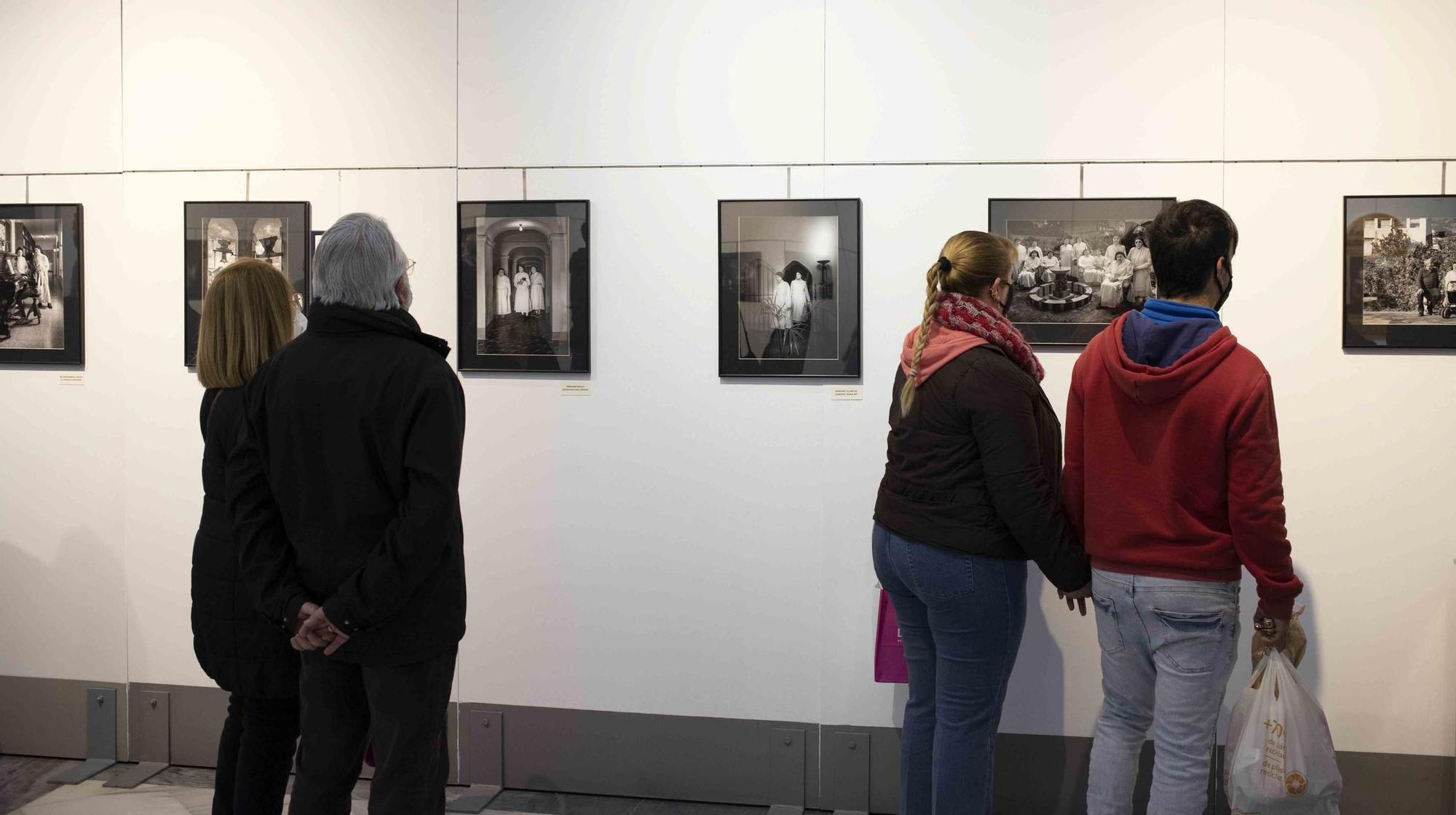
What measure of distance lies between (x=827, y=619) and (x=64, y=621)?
278 cm

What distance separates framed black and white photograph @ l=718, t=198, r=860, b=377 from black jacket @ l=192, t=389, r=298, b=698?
1544mm

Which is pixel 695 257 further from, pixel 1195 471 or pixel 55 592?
pixel 55 592

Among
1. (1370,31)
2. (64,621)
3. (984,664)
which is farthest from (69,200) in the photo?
(1370,31)

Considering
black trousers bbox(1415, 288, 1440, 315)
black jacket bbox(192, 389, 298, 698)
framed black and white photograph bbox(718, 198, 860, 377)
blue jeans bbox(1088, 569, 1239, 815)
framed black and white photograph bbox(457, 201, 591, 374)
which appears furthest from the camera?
framed black and white photograph bbox(457, 201, 591, 374)

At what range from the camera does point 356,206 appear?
11.9ft

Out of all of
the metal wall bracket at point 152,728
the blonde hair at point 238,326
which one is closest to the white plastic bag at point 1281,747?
the blonde hair at point 238,326

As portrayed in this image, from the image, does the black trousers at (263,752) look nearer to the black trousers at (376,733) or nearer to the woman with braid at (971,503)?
the black trousers at (376,733)

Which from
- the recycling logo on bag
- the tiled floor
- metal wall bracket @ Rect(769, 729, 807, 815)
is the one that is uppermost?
the recycling logo on bag

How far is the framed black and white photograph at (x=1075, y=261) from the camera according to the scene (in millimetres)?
3236

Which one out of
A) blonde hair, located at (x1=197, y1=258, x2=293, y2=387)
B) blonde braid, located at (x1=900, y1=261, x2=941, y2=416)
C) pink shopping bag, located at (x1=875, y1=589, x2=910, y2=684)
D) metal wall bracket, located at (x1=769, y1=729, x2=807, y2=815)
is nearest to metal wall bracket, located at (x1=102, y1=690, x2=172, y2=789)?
blonde hair, located at (x1=197, y1=258, x2=293, y2=387)

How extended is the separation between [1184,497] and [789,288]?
150cm

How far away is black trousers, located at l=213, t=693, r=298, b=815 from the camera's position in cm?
246

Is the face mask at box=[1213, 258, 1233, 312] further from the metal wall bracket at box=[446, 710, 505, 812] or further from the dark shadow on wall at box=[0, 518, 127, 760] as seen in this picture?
the dark shadow on wall at box=[0, 518, 127, 760]

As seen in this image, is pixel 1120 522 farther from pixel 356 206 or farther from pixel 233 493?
pixel 356 206
